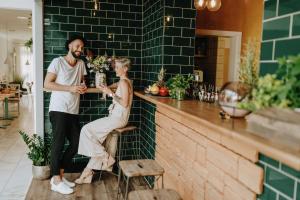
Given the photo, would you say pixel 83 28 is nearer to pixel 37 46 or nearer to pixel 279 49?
pixel 37 46

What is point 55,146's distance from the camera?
147 inches

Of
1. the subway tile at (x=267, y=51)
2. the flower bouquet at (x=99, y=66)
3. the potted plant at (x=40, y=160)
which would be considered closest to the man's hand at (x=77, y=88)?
the flower bouquet at (x=99, y=66)

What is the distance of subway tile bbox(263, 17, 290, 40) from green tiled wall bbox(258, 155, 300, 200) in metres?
0.60

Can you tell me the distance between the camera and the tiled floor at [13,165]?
3.72 metres

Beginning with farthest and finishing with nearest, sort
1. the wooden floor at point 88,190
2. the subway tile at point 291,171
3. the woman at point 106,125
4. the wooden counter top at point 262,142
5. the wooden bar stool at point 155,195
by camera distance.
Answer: the wooden floor at point 88,190 → the woman at point 106,125 → the wooden bar stool at point 155,195 → the subway tile at point 291,171 → the wooden counter top at point 262,142

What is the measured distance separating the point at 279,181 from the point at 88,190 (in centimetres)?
274

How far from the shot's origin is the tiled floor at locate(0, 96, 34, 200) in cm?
372

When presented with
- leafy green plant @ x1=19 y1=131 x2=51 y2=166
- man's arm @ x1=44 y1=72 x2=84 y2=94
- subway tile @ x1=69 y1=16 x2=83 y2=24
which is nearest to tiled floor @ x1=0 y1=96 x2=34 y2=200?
leafy green plant @ x1=19 y1=131 x2=51 y2=166

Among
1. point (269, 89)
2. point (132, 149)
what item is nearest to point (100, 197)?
point (132, 149)

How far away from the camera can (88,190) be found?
379 cm

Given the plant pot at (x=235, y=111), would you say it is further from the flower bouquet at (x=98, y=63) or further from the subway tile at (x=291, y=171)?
the flower bouquet at (x=98, y=63)

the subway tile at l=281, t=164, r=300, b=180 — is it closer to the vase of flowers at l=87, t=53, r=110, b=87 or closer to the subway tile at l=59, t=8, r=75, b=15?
the vase of flowers at l=87, t=53, r=110, b=87

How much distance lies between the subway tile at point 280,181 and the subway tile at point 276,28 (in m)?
0.65

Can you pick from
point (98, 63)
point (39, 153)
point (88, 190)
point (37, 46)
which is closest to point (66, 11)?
point (37, 46)
